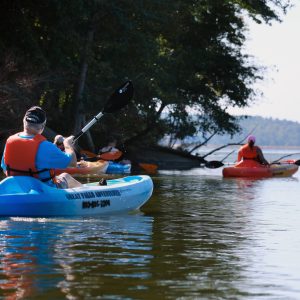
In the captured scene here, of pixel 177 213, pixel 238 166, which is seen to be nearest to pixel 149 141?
pixel 238 166

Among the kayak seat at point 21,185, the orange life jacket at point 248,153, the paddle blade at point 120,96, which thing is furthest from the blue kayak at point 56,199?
the orange life jacket at point 248,153

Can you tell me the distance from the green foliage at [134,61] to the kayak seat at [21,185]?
15539mm

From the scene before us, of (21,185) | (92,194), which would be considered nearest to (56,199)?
(21,185)

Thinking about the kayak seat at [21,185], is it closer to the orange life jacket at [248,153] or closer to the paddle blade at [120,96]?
the paddle blade at [120,96]

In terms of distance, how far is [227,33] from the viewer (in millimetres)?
48875

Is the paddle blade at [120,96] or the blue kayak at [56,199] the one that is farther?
the paddle blade at [120,96]

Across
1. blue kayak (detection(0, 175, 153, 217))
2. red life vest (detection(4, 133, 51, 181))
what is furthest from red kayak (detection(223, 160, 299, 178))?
red life vest (detection(4, 133, 51, 181))

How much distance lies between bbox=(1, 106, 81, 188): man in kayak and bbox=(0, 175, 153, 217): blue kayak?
16 centimetres

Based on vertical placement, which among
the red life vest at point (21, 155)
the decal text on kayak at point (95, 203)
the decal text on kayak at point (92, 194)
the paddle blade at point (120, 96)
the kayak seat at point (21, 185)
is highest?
the paddle blade at point (120, 96)

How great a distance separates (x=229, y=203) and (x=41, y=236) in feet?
22.7

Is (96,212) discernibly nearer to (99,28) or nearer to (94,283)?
(94,283)

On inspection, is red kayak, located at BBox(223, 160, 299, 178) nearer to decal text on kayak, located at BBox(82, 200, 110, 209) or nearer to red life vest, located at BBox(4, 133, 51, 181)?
decal text on kayak, located at BBox(82, 200, 110, 209)

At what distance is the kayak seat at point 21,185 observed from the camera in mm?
12727

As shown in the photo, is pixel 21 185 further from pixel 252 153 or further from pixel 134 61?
pixel 134 61
